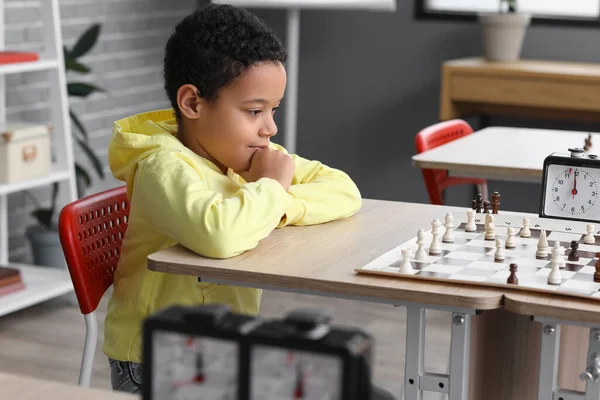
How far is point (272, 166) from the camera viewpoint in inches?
69.7

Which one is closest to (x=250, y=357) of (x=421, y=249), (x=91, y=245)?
(x=421, y=249)

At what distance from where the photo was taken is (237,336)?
2.16 ft

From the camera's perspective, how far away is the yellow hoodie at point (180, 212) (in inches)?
63.1

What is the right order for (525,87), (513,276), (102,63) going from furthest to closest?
(102,63)
(525,87)
(513,276)

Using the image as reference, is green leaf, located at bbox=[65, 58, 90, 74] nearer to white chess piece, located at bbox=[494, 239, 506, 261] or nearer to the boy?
the boy

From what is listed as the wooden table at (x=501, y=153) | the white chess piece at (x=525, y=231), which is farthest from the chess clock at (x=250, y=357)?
the wooden table at (x=501, y=153)

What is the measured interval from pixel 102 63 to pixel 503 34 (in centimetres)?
177

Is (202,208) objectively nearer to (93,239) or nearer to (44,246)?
(93,239)

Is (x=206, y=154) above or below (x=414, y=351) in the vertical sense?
above

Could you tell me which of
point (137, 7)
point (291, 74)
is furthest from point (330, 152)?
point (137, 7)

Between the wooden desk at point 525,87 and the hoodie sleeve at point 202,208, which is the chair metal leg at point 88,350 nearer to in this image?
the hoodie sleeve at point 202,208

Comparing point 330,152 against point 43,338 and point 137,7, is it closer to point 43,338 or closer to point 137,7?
point 137,7

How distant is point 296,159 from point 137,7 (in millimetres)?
2845

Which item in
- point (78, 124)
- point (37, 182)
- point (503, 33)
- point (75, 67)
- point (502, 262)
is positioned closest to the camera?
point (502, 262)
